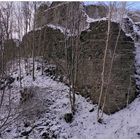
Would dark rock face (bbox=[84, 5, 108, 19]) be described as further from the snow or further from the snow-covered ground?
the snow-covered ground

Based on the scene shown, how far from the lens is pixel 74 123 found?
1349 cm

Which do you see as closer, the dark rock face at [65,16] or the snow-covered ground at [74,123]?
the snow-covered ground at [74,123]

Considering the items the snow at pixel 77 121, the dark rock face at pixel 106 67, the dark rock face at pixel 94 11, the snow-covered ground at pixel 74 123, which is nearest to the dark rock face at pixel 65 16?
the dark rock face at pixel 106 67

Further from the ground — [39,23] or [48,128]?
[39,23]

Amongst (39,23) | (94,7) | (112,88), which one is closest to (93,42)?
(112,88)

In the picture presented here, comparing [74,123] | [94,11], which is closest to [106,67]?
[74,123]

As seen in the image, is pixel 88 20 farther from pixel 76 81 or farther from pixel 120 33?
pixel 76 81

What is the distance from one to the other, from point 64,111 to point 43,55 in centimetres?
592

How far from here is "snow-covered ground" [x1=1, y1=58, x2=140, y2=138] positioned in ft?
40.6

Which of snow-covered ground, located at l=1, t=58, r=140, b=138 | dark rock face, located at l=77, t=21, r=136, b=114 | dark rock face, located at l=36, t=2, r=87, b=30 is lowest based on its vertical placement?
snow-covered ground, located at l=1, t=58, r=140, b=138

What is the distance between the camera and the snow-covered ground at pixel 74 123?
40.6ft

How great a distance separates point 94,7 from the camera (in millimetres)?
19625

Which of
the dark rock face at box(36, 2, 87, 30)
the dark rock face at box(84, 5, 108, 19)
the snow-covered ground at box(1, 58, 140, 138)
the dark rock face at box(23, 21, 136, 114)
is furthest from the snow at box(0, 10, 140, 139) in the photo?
the dark rock face at box(84, 5, 108, 19)

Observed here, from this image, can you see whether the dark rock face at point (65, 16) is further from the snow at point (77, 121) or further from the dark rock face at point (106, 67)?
the snow at point (77, 121)
